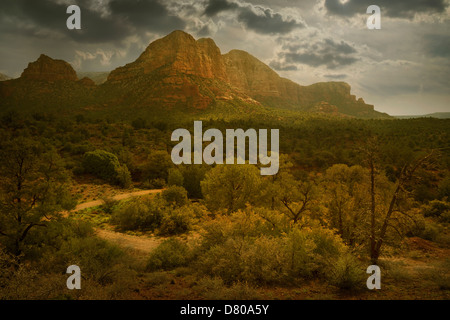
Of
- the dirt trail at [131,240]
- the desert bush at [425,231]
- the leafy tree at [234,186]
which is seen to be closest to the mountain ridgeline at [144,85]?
the leafy tree at [234,186]

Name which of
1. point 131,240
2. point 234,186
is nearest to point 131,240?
point 131,240

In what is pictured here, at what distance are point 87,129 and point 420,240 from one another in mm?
51546

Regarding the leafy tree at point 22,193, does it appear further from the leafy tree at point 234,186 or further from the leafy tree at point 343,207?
the leafy tree at point 343,207

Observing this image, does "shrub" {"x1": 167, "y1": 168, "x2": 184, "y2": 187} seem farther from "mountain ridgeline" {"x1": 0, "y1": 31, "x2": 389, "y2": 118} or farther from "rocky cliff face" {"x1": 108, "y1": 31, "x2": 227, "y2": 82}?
"rocky cliff face" {"x1": 108, "y1": 31, "x2": 227, "y2": 82}

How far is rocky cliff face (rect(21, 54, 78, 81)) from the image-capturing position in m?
75.9

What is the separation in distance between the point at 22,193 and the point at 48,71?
317 feet

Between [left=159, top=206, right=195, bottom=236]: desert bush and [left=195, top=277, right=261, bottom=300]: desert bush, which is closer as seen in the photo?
[left=195, top=277, right=261, bottom=300]: desert bush

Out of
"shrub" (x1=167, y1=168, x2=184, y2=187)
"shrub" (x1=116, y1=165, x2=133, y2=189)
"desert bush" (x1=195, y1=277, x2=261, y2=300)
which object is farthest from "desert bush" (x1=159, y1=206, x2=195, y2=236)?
"shrub" (x1=116, y1=165, x2=133, y2=189)

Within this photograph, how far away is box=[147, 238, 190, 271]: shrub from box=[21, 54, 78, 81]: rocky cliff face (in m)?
93.6

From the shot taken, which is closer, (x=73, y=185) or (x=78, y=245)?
(x=78, y=245)

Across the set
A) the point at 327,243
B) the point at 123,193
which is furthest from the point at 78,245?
the point at 123,193

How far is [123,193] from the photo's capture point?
26078mm

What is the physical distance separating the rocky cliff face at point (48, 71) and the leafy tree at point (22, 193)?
292ft
